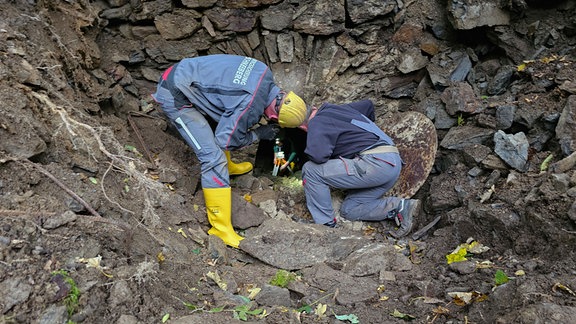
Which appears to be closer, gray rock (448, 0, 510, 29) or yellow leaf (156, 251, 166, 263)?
yellow leaf (156, 251, 166, 263)

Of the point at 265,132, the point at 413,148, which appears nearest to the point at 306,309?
the point at 265,132

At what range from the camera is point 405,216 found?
14.0 ft

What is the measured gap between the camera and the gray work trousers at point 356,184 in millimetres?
4265

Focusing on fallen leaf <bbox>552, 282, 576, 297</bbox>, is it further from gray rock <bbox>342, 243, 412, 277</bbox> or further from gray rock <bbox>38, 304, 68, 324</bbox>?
gray rock <bbox>38, 304, 68, 324</bbox>

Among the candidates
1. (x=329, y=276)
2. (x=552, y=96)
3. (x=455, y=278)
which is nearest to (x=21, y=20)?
(x=329, y=276)

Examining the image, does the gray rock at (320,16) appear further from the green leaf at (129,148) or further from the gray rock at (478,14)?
the green leaf at (129,148)

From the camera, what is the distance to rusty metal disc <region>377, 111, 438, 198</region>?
15.3 ft

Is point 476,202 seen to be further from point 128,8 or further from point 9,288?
point 128,8

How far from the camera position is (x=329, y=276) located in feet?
10.7

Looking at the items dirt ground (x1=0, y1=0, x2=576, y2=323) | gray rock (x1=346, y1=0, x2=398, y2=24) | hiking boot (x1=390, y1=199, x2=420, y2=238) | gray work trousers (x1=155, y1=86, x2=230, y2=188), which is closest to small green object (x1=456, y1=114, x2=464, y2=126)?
dirt ground (x1=0, y1=0, x2=576, y2=323)

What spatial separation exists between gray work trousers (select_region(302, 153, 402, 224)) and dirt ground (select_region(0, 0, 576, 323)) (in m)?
0.22

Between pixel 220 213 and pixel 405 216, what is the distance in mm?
1653

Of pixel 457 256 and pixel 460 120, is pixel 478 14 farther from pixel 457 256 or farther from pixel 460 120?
pixel 457 256

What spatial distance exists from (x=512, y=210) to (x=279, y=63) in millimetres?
3013
